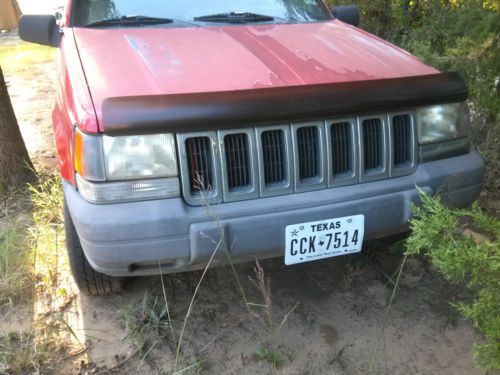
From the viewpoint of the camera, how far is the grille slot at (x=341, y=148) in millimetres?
1934

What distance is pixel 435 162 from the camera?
2104 millimetres

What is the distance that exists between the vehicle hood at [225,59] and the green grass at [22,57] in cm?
559

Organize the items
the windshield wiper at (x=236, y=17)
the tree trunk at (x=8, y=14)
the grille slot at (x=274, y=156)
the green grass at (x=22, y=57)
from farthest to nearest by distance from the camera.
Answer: the tree trunk at (x=8, y=14) → the green grass at (x=22, y=57) → the windshield wiper at (x=236, y=17) → the grille slot at (x=274, y=156)

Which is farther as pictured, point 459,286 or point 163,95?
point 459,286

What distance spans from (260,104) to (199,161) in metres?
0.32

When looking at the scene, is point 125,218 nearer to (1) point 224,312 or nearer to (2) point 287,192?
(2) point 287,192

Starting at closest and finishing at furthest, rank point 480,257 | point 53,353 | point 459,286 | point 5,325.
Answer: point 480,257, point 53,353, point 5,325, point 459,286

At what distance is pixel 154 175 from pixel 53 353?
978mm

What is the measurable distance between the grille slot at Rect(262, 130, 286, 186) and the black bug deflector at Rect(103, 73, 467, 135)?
70 mm

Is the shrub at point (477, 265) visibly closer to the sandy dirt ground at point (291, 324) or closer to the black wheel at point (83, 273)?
the sandy dirt ground at point (291, 324)

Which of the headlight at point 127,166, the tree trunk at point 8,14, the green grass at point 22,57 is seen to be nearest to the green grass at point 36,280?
the headlight at point 127,166

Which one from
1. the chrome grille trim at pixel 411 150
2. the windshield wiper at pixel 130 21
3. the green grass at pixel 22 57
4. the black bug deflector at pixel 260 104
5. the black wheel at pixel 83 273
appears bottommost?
the green grass at pixel 22 57

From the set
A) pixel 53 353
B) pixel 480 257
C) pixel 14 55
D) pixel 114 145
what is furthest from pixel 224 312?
pixel 14 55

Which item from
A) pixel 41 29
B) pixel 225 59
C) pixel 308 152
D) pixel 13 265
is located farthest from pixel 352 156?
pixel 41 29
